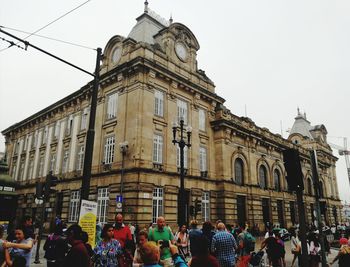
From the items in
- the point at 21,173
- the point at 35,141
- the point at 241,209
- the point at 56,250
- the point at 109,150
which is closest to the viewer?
the point at 56,250

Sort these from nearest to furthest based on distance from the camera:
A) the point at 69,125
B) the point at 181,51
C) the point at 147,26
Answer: the point at 181,51
the point at 147,26
the point at 69,125

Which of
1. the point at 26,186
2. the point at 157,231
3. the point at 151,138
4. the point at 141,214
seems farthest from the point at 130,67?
the point at 26,186

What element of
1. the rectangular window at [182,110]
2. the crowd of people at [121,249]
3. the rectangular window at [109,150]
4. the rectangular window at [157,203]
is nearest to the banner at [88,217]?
the crowd of people at [121,249]

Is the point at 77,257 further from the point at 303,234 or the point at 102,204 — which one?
the point at 102,204

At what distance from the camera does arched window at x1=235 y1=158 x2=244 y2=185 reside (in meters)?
27.8

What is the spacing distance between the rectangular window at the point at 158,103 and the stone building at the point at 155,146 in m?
0.09

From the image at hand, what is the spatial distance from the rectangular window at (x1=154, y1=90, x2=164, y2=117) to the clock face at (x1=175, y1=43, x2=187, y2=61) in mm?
4781

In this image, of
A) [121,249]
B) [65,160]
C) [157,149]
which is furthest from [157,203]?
[121,249]

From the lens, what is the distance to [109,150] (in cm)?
2252

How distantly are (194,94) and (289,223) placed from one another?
1950 centimetres

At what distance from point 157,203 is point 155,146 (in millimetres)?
4246

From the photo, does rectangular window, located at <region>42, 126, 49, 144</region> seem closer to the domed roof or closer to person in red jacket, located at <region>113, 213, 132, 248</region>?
the domed roof

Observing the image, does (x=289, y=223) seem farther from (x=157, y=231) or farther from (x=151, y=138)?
(x=157, y=231)

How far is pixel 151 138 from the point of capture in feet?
69.2
